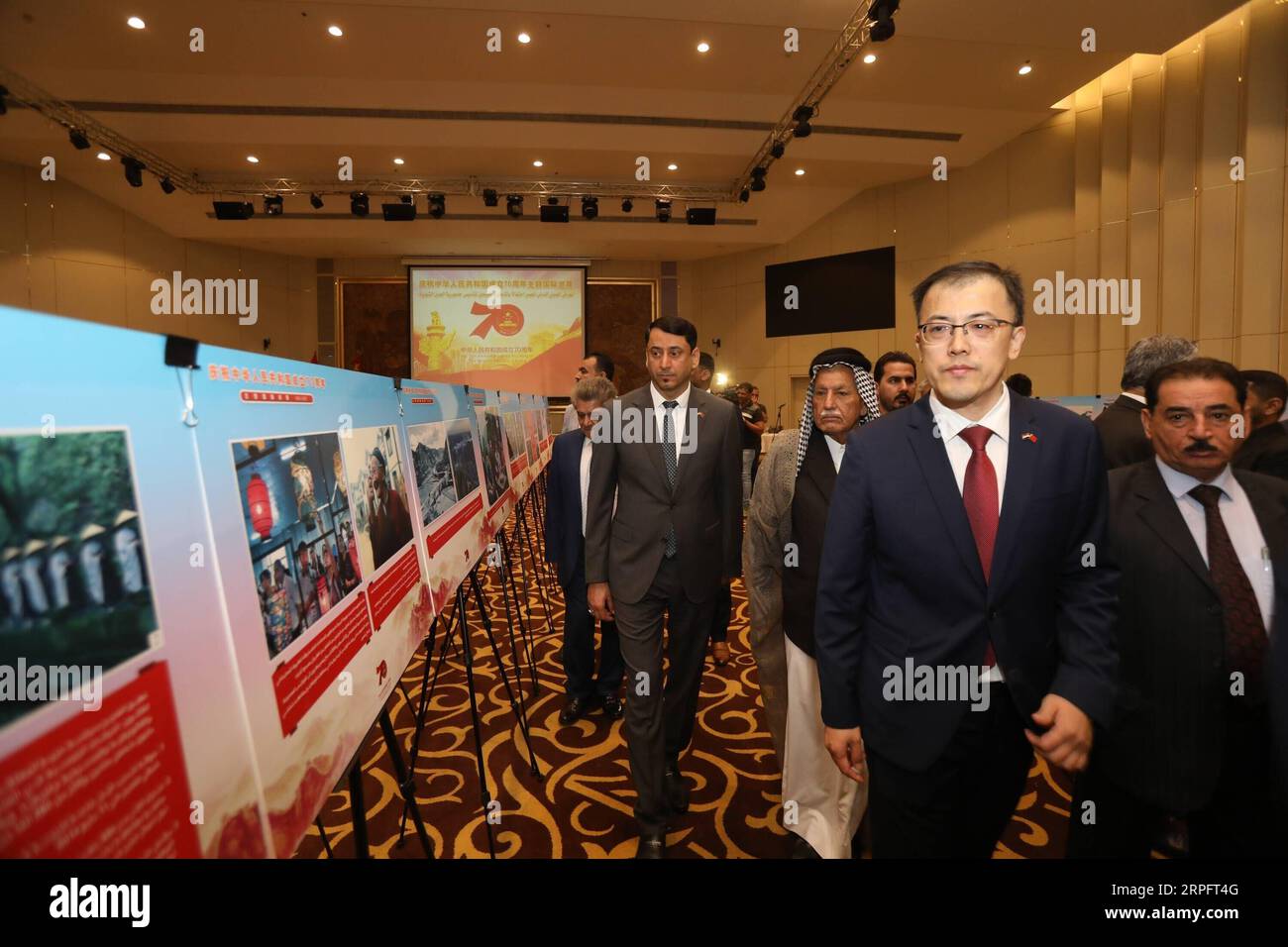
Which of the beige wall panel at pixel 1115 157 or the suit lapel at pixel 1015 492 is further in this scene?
the beige wall panel at pixel 1115 157

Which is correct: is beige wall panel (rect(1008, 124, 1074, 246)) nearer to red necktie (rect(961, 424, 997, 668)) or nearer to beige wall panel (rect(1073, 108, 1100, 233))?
beige wall panel (rect(1073, 108, 1100, 233))

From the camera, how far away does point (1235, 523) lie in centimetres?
147

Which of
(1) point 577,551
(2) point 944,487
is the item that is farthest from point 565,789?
(2) point 944,487

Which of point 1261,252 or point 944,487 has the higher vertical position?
point 1261,252

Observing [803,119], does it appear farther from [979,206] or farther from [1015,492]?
[1015,492]

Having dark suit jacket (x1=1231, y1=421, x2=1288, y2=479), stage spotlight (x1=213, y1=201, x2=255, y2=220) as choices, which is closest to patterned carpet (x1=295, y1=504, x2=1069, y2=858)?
dark suit jacket (x1=1231, y1=421, x2=1288, y2=479)

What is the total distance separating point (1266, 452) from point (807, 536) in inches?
66.0

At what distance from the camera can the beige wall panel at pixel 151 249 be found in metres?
9.66

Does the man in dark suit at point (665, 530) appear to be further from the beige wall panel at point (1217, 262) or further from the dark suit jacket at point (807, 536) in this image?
the beige wall panel at point (1217, 262)

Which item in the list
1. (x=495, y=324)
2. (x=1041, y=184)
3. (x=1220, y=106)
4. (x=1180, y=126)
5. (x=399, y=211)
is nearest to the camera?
(x=1220, y=106)

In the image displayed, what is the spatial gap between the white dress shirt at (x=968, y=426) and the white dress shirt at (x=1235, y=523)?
67 centimetres

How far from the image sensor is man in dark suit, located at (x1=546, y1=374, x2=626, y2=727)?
111 inches

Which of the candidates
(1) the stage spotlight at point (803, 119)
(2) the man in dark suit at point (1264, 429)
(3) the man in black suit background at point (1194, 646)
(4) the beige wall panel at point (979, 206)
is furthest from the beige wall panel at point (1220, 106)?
(3) the man in black suit background at point (1194, 646)

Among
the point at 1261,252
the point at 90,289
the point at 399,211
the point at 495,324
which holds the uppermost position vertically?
the point at 399,211
